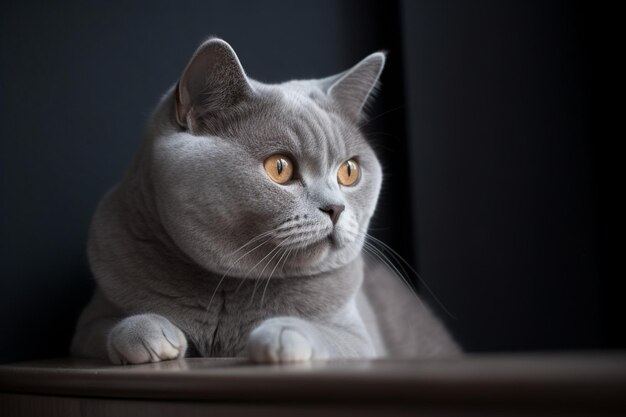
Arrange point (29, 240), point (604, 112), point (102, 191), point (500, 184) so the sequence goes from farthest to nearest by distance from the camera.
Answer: point (500, 184)
point (604, 112)
point (102, 191)
point (29, 240)

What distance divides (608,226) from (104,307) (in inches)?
54.3

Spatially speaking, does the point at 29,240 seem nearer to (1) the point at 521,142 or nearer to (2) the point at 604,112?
(1) the point at 521,142

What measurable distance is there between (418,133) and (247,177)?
0.97 meters

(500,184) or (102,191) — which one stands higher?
(102,191)

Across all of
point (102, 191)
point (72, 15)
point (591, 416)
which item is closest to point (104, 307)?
point (102, 191)

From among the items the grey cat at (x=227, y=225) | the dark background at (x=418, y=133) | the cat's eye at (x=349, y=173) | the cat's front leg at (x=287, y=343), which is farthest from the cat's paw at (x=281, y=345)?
the dark background at (x=418, y=133)

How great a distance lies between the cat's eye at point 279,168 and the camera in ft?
3.79

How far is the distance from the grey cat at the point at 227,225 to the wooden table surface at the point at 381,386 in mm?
191

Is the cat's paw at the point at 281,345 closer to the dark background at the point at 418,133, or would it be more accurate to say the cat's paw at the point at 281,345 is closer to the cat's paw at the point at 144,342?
the cat's paw at the point at 144,342

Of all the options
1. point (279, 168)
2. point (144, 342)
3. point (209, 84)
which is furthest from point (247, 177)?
point (144, 342)

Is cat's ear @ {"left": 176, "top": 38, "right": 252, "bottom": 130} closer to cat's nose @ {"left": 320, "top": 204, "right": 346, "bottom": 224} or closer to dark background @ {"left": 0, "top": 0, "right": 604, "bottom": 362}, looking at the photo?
cat's nose @ {"left": 320, "top": 204, "right": 346, "bottom": 224}

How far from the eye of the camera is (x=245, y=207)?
1.11 m

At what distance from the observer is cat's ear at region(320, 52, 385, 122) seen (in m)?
1.39

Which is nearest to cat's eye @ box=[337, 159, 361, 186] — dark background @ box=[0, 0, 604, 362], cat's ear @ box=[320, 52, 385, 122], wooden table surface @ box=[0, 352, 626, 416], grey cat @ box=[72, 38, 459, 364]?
grey cat @ box=[72, 38, 459, 364]
